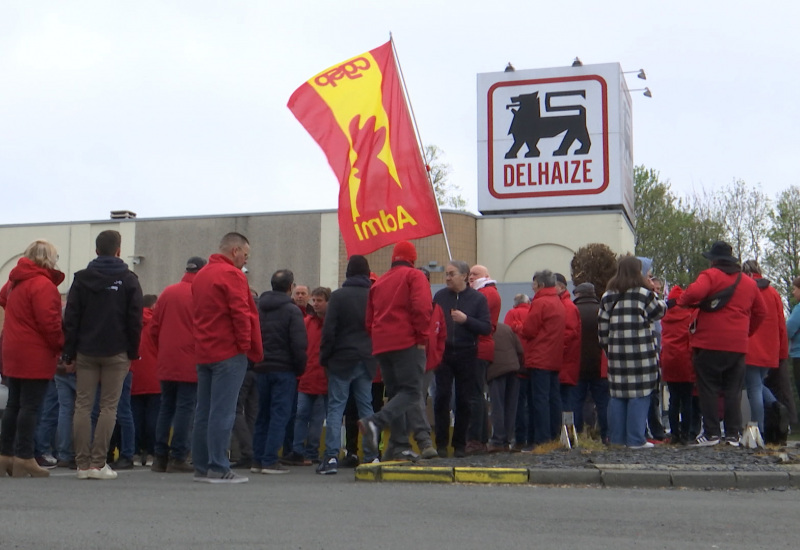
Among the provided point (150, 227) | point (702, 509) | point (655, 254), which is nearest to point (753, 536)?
point (702, 509)

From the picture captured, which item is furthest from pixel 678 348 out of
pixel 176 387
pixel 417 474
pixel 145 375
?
pixel 145 375

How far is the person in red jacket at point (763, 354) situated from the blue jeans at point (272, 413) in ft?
14.2

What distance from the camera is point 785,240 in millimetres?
52375

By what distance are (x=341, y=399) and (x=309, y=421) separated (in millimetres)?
1410

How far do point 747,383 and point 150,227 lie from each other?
24823mm

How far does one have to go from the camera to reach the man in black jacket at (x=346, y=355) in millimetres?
10156

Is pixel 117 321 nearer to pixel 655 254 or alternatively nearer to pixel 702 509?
pixel 702 509

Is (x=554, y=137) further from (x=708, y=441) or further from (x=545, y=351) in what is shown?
(x=708, y=441)

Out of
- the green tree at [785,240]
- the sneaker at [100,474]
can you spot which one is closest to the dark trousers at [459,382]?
the sneaker at [100,474]

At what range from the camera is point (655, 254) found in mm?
54781

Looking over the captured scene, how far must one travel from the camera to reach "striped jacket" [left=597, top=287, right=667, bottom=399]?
10320 mm

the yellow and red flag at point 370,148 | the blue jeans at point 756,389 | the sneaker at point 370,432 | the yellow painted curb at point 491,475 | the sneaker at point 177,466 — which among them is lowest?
the sneaker at point 177,466

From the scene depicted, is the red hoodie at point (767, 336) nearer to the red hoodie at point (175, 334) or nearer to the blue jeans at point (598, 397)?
the blue jeans at point (598, 397)

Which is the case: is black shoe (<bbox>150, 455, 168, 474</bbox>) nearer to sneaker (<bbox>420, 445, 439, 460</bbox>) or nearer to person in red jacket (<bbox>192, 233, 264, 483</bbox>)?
person in red jacket (<bbox>192, 233, 264, 483</bbox>)
